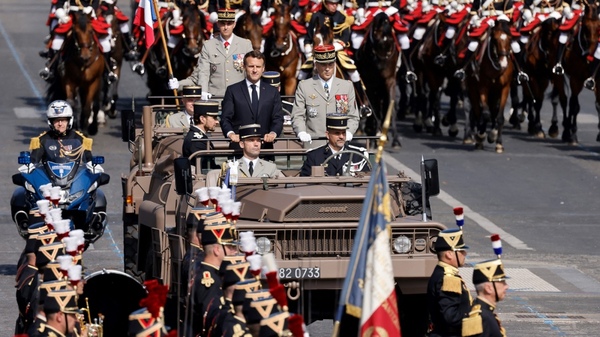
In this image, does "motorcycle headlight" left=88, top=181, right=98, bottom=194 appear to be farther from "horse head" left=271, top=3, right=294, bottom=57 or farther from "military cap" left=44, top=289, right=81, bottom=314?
"horse head" left=271, top=3, right=294, bottom=57

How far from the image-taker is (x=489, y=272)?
11969 mm

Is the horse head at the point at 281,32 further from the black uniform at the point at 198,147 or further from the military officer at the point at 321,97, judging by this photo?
the black uniform at the point at 198,147

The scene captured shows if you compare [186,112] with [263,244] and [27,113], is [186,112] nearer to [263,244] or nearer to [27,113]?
[263,244]

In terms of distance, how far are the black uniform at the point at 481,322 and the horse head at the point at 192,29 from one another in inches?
797

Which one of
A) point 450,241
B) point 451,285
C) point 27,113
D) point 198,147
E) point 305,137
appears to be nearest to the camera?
point 451,285

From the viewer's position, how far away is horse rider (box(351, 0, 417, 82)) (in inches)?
1286

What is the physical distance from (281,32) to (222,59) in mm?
10202

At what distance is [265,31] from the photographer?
32.2 metres

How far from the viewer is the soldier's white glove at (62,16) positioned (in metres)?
32.0

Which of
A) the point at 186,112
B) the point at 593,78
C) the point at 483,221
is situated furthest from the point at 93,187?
the point at 593,78

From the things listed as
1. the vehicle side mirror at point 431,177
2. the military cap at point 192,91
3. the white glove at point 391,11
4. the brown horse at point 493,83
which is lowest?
the brown horse at point 493,83

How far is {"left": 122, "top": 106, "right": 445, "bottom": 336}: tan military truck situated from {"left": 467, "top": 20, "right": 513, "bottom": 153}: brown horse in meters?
16.1

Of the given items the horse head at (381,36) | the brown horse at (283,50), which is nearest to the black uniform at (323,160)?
the brown horse at (283,50)

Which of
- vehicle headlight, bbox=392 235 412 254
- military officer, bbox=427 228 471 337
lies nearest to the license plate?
vehicle headlight, bbox=392 235 412 254
